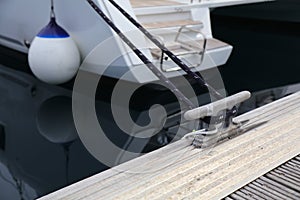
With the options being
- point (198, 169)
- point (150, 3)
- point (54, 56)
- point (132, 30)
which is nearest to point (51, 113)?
point (54, 56)

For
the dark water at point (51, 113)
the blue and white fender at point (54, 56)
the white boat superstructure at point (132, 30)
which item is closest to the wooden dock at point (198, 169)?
the dark water at point (51, 113)

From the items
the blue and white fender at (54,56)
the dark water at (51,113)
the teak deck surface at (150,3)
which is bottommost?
the dark water at (51,113)

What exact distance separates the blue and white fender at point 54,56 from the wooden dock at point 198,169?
1.57 m

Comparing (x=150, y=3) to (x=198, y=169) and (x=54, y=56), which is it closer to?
(x=54, y=56)

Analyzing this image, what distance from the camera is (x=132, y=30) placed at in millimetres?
2922

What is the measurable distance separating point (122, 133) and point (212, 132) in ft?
3.64

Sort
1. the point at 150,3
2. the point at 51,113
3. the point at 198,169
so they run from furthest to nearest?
the point at 150,3 → the point at 51,113 → the point at 198,169

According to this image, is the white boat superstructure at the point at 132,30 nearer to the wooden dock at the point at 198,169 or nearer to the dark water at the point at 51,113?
the dark water at the point at 51,113

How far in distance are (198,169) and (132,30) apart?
169 cm

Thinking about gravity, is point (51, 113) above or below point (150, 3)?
below

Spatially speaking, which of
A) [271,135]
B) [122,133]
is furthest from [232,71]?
[271,135]

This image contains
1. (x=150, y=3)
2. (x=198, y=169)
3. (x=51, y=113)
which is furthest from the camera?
(x=150, y=3)

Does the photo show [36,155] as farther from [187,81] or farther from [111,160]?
[187,81]

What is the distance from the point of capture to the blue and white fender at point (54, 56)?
9.66 ft
